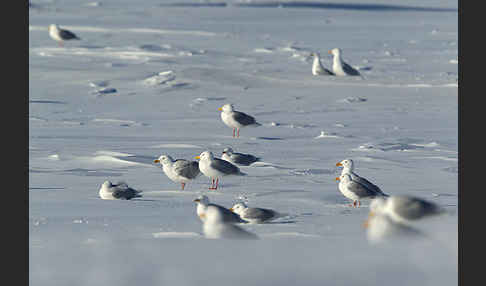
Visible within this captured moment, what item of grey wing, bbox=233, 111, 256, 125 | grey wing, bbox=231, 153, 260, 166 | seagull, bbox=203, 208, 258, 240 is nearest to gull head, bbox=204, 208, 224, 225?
seagull, bbox=203, 208, 258, 240

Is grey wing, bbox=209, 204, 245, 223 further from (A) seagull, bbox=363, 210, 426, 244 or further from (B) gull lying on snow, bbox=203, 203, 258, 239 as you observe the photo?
(A) seagull, bbox=363, 210, 426, 244

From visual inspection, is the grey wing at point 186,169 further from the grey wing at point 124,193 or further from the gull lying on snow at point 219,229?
the gull lying on snow at point 219,229

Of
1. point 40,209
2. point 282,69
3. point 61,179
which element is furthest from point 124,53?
point 40,209

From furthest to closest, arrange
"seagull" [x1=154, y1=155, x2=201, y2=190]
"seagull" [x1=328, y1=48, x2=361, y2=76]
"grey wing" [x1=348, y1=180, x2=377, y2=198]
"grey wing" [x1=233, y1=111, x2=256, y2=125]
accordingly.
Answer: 1. "seagull" [x1=328, y1=48, x2=361, y2=76]
2. "grey wing" [x1=233, y1=111, x2=256, y2=125]
3. "seagull" [x1=154, y1=155, x2=201, y2=190]
4. "grey wing" [x1=348, y1=180, x2=377, y2=198]

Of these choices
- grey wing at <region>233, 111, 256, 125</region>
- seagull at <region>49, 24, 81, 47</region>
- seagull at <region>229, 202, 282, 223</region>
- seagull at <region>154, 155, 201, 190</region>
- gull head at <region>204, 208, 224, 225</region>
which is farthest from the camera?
seagull at <region>49, 24, 81, 47</region>

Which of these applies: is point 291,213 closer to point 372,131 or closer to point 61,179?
point 61,179

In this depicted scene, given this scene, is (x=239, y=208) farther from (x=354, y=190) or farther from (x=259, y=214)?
(x=354, y=190)

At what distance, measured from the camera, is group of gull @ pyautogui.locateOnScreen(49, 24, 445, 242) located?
5.79 metres

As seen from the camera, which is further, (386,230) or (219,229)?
(219,229)

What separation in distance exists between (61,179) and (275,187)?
7.76 ft

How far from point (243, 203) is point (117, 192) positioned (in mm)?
1275

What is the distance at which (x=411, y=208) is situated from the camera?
5840 mm

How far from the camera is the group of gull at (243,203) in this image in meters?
5.79

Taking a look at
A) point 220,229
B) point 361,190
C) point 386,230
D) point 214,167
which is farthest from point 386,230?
point 214,167
